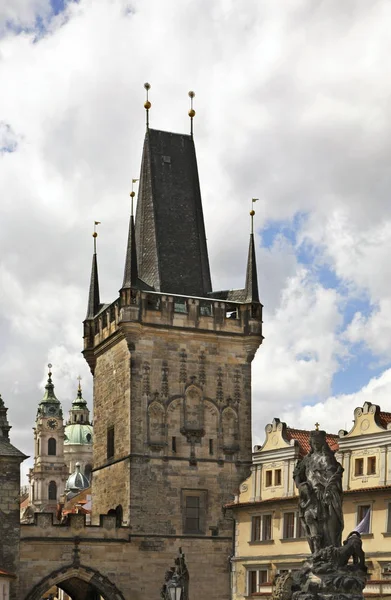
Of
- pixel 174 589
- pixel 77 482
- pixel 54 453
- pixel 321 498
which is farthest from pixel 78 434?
pixel 321 498

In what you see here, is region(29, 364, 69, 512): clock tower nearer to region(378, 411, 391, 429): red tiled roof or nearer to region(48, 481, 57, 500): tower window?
region(48, 481, 57, 500): tower window

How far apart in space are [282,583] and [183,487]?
27116 mm

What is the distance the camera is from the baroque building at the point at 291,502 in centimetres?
4081

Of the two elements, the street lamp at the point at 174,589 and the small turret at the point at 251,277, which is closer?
the street lamp at the point at 174,589

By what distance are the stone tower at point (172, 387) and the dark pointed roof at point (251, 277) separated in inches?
2.2

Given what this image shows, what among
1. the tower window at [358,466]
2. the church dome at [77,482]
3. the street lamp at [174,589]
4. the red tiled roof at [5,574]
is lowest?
the church dome at [77,482]

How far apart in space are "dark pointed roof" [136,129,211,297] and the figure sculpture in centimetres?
3151

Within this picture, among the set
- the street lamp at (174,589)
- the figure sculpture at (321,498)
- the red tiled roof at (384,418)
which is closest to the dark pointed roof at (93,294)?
the red tiled roof at (384,418)

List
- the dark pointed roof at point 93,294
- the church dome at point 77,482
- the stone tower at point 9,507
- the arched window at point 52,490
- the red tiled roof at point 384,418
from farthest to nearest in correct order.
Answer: the arched window at point 52,490 < the church dome at point 77,482 < the dark pointed roof at point 93,294 < the stone tower at point 9,507 < the red tiled roof at point 384,418

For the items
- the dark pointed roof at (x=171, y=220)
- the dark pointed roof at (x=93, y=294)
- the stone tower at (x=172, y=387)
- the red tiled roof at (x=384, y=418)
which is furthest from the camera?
the dark pointed roof at (x=93, y=294)


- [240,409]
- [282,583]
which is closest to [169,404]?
[240,409]

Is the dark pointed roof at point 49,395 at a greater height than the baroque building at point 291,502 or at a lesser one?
greater

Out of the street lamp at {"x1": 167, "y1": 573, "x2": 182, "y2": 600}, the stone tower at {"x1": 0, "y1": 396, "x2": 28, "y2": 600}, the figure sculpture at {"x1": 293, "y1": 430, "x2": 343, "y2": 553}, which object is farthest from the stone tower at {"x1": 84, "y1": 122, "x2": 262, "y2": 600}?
the figure sculpture at {"x1": 293, "y1": 430, "x2": 343, "y2": 553}

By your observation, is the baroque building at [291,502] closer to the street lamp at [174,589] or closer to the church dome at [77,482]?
the street lamp at [174,589]
